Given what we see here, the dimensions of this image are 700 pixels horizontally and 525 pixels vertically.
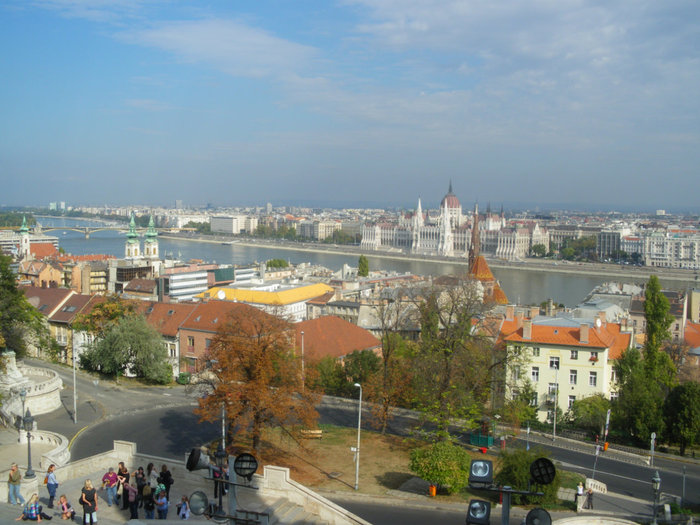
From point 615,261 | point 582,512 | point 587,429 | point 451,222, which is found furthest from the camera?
point 451,222

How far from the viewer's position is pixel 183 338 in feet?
89.0

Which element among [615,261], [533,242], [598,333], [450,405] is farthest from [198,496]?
[533,242]

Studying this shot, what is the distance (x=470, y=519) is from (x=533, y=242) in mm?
131745

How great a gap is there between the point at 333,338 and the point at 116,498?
16402mm

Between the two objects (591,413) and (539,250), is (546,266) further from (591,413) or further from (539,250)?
(591,413)

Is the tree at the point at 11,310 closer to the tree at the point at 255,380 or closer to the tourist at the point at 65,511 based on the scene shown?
the tree at the point at 255,380

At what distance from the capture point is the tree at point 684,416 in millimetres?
17469

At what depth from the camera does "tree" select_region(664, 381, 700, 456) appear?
17.5 m

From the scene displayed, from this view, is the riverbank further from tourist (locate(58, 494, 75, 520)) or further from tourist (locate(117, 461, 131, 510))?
tourist (locate(58, 494, 75, 520))

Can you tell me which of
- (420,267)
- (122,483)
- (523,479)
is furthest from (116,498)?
(420,267)

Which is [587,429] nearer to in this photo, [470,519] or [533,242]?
[470,519]

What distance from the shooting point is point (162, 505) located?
30.7ft

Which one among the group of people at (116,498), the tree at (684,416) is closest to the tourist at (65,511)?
the group of people at (116,498)

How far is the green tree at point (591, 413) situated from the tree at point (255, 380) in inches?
359
